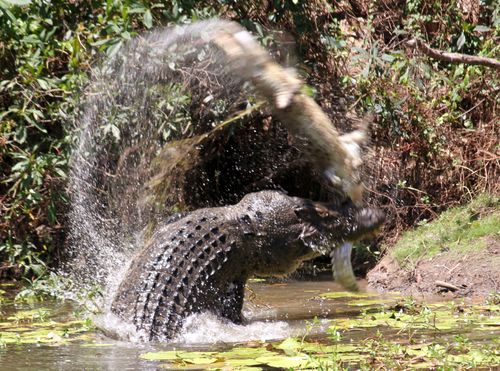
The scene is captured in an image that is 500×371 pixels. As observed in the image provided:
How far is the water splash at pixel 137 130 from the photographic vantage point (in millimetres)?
8289

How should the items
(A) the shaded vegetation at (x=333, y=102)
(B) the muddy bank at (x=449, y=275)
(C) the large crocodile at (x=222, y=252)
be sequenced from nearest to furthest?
(C) the large crocodile at (x=222, y=252) < (B) the muddy bank at (x=449, y=275) < (A) the shaded vegetation at (x=333, y=102)

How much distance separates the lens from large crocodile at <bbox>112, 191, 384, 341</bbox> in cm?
567

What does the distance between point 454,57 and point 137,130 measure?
299cm

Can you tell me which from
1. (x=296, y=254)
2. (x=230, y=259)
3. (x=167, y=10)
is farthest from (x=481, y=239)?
(x=167, y=10)

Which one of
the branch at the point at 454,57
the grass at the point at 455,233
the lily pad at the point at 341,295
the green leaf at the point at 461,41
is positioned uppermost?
the green leaf at the point at 461,41

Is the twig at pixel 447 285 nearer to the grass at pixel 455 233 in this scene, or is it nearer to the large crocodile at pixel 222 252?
the grass at pixel 455 233

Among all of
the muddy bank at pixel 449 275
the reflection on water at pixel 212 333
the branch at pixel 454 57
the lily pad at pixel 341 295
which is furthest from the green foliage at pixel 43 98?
the muddy bank at pixel 449 275

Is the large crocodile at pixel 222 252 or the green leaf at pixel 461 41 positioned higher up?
the green leaf at pixel 461 41

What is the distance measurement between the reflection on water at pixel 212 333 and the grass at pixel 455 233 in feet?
3.40

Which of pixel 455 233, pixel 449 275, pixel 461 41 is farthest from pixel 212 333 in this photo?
pixel 461 41

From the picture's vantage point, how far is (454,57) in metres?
8.34

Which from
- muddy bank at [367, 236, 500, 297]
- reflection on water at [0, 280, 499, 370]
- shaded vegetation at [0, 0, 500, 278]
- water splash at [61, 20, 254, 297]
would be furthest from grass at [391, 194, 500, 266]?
water splash at [61, 20, 254, 297]

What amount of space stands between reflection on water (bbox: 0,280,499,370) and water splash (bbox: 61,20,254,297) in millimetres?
1741

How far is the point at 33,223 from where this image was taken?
9156 mm
